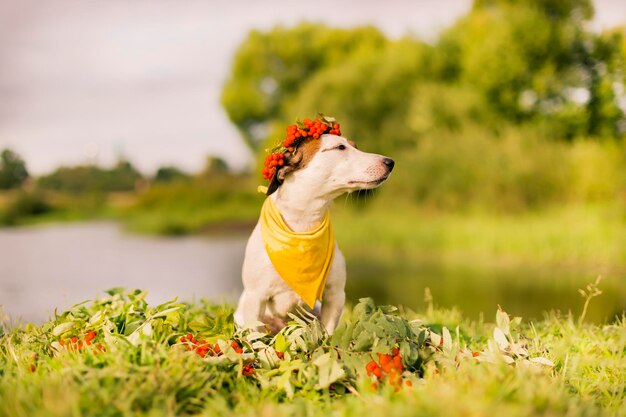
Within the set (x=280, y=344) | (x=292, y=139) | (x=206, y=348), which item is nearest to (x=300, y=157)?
(x=292, y=139)

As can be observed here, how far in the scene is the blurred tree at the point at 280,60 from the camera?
24953mm

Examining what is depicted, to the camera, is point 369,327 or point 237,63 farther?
point 237,63

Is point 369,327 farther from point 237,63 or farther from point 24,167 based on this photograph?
point 237,63

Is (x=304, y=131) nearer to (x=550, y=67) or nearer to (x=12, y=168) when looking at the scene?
(x=12, y=168)

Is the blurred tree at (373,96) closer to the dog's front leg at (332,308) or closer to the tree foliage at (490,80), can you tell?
the tree foliage at (490,80)

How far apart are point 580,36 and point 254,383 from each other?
45.8 feet

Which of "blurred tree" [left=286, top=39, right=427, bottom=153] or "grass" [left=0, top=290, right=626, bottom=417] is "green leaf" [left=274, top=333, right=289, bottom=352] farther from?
"blurred tree" [left=286, top=39, right=427, bottom=153]

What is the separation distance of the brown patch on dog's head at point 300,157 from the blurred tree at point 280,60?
70.0ft

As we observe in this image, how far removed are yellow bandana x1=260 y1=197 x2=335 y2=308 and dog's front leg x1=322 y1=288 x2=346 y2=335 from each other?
11 cm

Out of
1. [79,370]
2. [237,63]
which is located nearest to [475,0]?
[237,63]

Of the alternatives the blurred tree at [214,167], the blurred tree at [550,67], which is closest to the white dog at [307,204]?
the blurred tree at [550,67]

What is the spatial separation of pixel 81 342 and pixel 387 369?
1975 mm

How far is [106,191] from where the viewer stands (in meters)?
19.0

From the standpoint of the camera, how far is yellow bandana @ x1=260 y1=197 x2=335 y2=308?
377 centimetres
